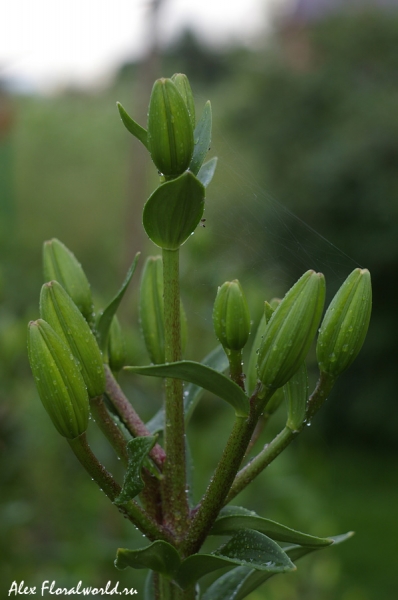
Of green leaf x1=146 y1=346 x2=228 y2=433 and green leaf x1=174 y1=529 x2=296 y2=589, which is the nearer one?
green leaf x1=174 y1=529 x2=296 y2=589

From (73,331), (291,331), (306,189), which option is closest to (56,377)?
(73,331)

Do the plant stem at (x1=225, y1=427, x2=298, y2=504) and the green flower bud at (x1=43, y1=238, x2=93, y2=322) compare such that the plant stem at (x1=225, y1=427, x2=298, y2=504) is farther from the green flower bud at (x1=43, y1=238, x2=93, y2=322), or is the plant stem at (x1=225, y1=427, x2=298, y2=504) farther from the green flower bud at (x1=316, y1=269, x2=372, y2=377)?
the green flower bud at (x1=43, y1=238, x2=93, y2=322)

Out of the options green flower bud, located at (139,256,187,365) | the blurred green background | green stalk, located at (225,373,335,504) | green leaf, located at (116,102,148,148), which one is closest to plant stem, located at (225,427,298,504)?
green stalk, located at (225,373,335,504)

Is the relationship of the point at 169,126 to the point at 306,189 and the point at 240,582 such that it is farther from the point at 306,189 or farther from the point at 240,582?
the point at 306,189

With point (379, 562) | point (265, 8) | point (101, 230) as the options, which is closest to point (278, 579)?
point (379, 562)

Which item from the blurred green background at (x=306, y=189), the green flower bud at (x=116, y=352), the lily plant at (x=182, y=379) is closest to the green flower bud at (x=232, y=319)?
the lily plant at (x=182, y=379)

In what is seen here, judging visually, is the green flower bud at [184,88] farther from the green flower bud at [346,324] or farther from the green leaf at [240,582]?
the green leaf at [240,582]
